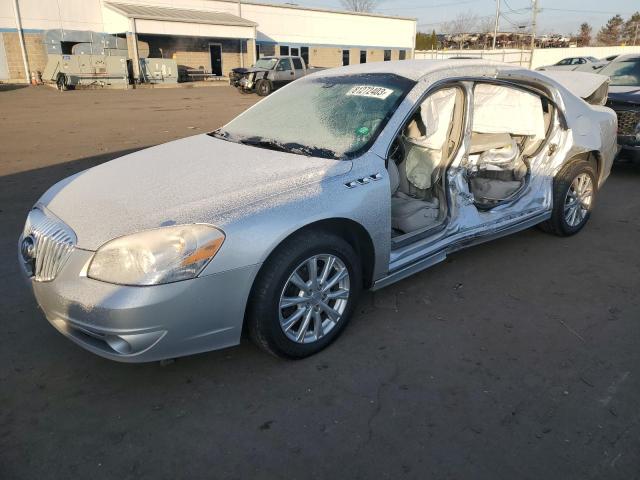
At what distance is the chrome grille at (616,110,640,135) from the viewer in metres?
7.18

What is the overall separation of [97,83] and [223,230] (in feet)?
91.9

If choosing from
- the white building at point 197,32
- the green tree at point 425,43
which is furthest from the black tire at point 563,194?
the green tree at point 425,43

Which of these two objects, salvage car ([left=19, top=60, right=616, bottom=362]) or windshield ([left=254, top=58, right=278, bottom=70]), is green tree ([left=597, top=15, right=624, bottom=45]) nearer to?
windshield ([left=254, top=58, right=278, bottom=70])

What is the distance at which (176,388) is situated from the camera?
275 cm

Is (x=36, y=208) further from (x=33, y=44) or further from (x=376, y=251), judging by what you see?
(x=33, y=44)

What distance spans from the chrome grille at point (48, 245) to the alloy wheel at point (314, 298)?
3.79 ft

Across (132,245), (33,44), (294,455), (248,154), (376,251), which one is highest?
(33,44)

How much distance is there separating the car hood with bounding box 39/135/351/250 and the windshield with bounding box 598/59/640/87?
7.71 meters

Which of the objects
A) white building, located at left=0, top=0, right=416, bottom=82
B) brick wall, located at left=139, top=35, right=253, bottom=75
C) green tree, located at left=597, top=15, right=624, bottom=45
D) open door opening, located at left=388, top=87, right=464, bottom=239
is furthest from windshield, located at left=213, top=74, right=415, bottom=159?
green tree, located at left=597, top=15, right=624, bottom=45

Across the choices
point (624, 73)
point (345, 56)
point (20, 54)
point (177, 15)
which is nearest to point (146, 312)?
point (624, 73)

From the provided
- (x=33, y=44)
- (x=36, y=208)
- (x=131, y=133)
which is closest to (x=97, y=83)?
(x=33, y=44)

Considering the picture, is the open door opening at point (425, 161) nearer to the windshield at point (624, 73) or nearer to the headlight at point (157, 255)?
the headlight at point (157, 255)

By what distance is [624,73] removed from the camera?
28.8 feet

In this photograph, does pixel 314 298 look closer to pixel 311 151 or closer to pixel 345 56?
pixel 311 151
